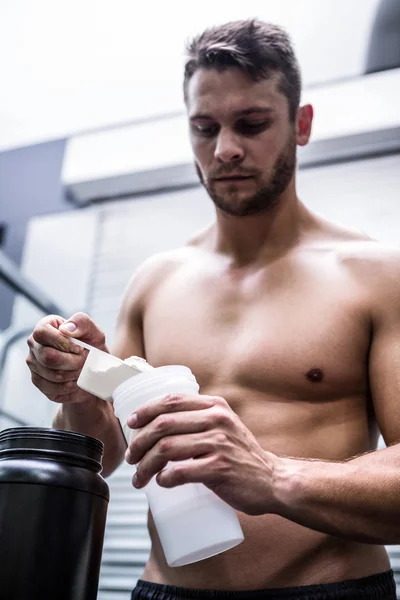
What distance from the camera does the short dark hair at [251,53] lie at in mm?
1569

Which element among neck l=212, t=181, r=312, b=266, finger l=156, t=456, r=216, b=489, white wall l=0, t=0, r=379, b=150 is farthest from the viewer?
white wall l=0, t=0, r=379, b=150

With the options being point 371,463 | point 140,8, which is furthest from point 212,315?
point 140,8

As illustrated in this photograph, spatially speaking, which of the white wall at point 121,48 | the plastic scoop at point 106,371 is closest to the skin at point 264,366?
the plastic scoop at point 106,371

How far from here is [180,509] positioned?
82 cm

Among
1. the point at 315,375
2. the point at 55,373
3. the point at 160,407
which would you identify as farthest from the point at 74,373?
the point at 315,375

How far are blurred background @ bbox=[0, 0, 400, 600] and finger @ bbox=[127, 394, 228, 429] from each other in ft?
4.83

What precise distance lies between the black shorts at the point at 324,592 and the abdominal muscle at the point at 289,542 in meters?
0.01

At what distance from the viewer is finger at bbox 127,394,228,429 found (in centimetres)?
82

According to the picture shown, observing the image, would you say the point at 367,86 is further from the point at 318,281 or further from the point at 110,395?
the point at 110,395

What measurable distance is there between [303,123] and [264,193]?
1.08 ft

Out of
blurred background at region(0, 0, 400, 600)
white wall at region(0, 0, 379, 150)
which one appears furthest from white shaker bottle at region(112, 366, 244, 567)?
white wall at region(0, 0, 379, 150)

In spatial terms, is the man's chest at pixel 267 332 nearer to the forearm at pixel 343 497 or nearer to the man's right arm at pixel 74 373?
the man's right arm at pixel 74 373

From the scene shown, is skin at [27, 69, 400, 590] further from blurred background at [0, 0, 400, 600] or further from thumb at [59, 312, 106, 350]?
blurred background at [0, 0, 400, 600]

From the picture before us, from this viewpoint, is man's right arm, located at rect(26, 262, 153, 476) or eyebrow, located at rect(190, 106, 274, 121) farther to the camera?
eyebrow, located at rect(190, 106, 274, 121)
